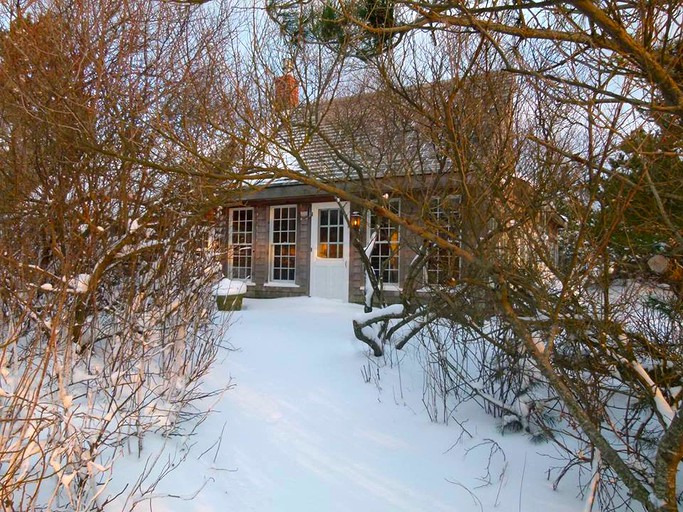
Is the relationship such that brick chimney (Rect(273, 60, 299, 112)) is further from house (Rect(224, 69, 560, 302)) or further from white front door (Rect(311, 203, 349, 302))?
white front door (Rect(311, 203, 349, 302))

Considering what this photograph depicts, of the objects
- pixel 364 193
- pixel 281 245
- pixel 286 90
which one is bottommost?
pixel 281 245

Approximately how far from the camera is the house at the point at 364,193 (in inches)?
163

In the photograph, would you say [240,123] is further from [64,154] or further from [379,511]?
[379,511]

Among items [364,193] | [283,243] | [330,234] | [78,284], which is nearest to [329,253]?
[330,234]

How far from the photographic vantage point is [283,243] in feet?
40.8

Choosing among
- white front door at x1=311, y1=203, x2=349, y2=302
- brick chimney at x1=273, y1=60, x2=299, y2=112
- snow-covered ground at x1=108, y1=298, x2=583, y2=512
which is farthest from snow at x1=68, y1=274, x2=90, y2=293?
white front door at x1=311, y1=203, x2=349, y2=302


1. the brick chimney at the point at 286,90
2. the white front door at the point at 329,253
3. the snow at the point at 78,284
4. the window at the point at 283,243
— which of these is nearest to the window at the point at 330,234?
the white front door at the point at 329,253

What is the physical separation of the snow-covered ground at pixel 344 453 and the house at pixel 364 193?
1362mm

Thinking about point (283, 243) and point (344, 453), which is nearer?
point (344, 453)

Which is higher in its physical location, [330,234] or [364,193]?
[364,193]

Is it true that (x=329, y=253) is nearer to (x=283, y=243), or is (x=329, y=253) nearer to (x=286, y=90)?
(x=283, y=243)

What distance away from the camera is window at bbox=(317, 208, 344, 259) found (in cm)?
1154

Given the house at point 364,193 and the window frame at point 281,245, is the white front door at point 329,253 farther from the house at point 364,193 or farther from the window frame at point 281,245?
the window frame at point 281,245

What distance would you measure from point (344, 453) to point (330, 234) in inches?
309
